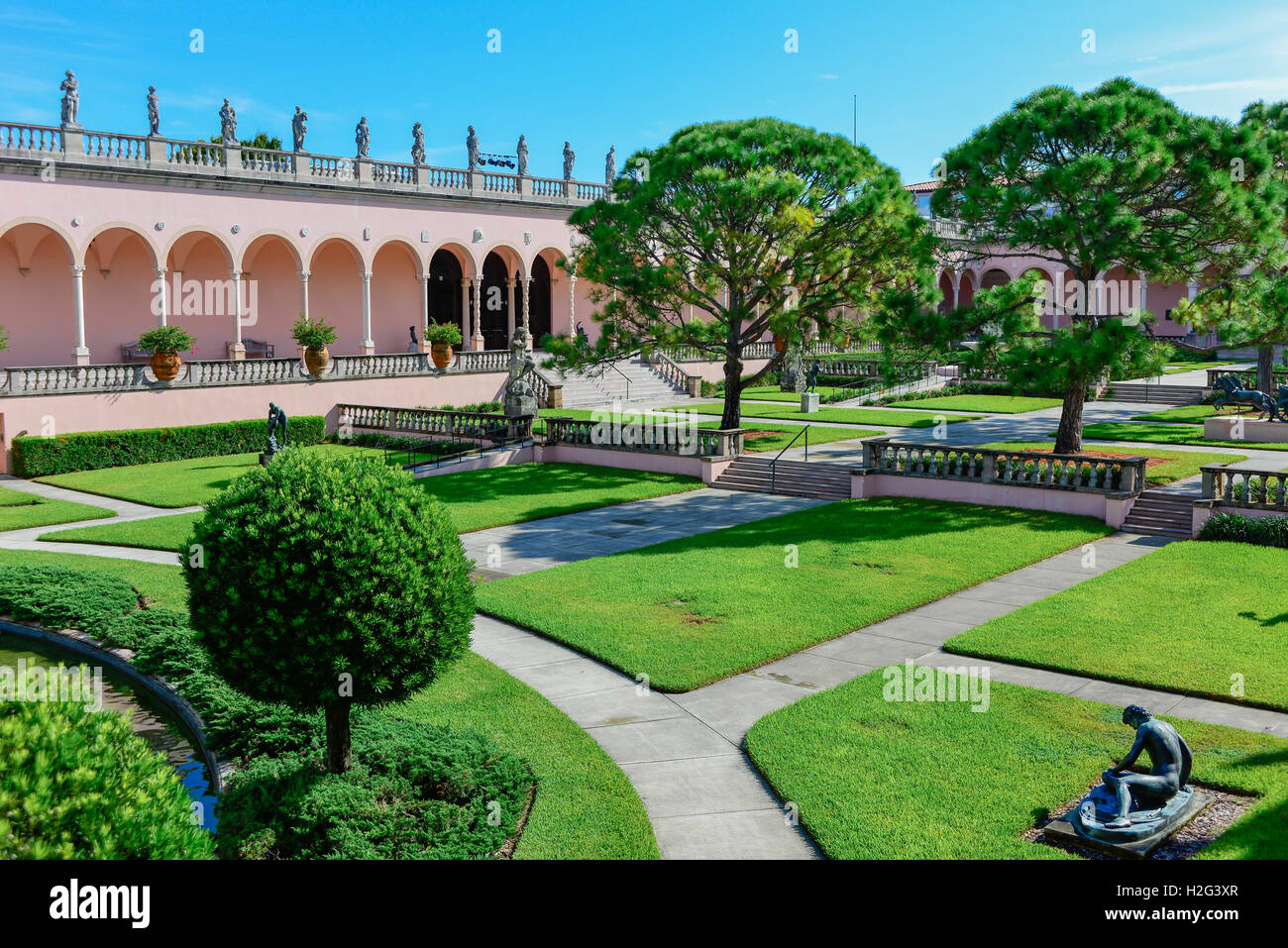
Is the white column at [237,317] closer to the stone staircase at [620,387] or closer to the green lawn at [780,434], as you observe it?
the green lawn at [780,434]

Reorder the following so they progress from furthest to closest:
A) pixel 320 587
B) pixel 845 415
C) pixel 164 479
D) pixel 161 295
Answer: pixel 845 415, pixel 161 295, pixel 164 479, pixel 320 587

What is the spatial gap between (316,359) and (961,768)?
29499 mm

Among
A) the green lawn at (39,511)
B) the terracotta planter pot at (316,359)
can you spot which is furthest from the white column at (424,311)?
the green lawn at (39,511)

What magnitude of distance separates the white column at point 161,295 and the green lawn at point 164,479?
6.17 metres

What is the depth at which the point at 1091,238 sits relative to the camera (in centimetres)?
2180

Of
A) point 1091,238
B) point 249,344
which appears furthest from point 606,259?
point 249,344

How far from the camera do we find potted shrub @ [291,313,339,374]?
112ft

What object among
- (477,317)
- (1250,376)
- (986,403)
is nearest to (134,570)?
(477,317)

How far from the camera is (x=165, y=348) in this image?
102ft

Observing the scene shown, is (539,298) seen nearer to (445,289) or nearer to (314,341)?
(445,289)

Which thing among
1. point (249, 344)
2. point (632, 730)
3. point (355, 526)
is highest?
point (249, 344)
